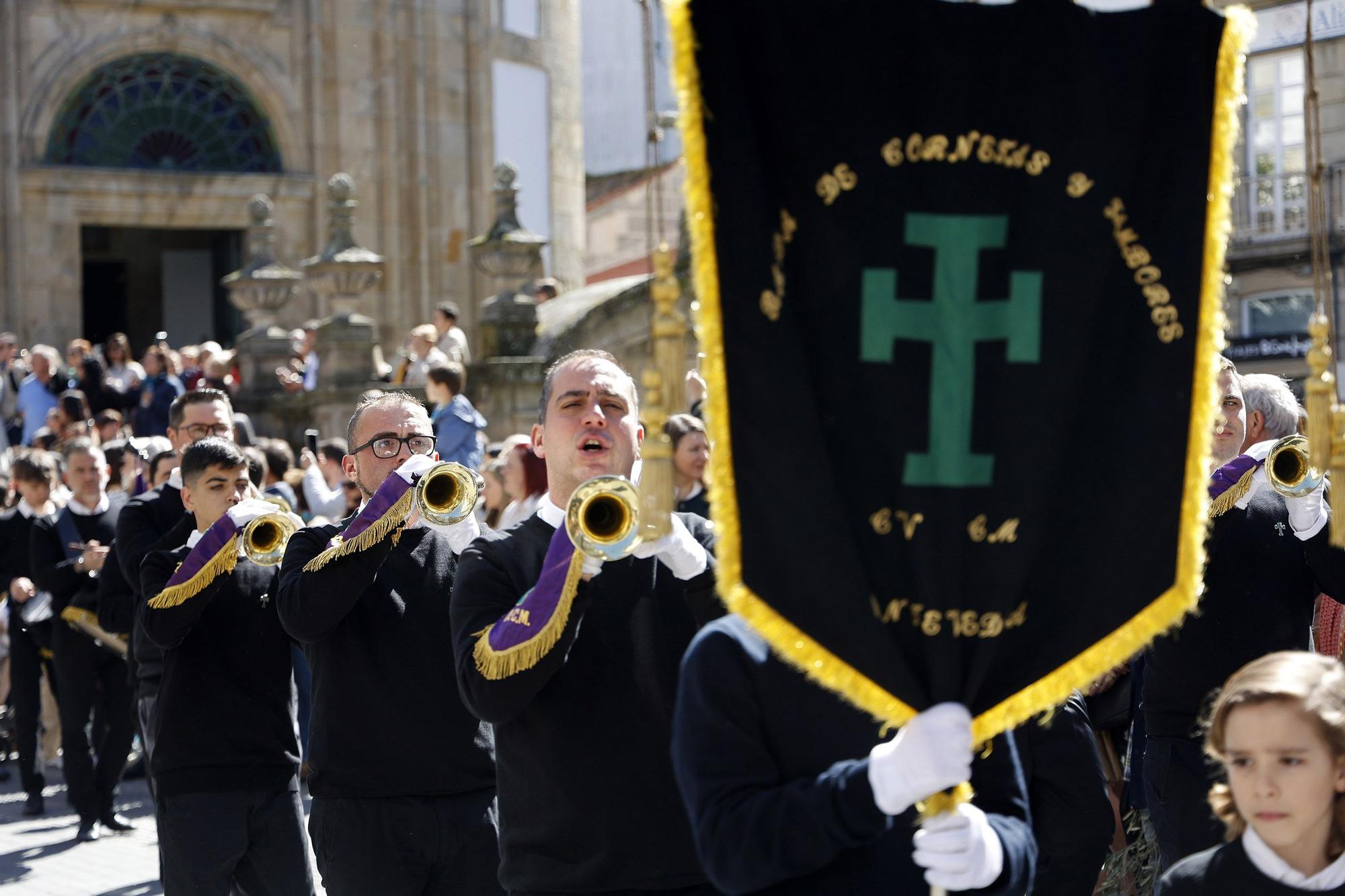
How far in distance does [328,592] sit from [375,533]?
0.20m

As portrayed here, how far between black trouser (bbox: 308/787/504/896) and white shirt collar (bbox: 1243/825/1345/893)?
8.42 feet

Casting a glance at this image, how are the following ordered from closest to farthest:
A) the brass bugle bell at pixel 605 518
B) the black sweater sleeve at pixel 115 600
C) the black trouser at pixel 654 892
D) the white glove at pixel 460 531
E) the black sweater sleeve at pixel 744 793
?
the black sweater sleeve at pixel 744 793 → the brass bugle bell at pixel 605 518 → the black trouser at pixel 654 892 → the white glove at pixel 460 531 → the black sweater sleeve at pixel 115 600

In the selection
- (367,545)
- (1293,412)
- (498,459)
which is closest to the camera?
(367,545)

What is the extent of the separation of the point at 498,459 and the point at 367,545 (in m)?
5.26

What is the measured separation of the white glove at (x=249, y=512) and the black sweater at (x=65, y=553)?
4.39m

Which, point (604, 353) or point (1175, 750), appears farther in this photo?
point (1175, 750)

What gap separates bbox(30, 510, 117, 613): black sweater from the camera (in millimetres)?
10172

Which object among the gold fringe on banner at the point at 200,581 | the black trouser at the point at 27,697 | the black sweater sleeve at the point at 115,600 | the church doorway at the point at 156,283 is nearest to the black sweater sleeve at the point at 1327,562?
the gold fringe on banner at the point at 200,581

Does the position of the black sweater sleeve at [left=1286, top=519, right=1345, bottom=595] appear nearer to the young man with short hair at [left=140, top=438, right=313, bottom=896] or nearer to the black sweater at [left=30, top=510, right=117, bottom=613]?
the young man with short hair at [left=140, top=438, right=313, bottom=896]

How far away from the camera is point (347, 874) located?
514 centimetres

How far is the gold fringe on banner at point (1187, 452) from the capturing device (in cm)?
294

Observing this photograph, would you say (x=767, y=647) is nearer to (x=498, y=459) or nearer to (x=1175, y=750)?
(x=1175, y=750)

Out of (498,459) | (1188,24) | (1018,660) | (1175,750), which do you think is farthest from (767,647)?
(498,459)

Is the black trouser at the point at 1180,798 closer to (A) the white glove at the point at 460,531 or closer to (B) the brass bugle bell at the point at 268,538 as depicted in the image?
(A) the white glove at the point at 460,531
